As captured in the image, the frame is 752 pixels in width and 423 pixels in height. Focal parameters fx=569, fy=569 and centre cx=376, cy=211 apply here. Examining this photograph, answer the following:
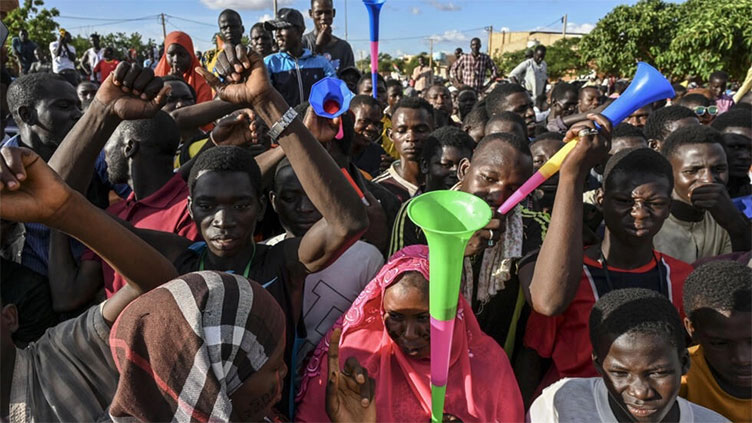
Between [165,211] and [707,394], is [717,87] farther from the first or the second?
[165,211]

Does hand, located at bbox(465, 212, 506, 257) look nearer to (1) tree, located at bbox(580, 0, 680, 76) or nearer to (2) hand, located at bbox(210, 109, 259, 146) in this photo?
(2) hand, located at bbox(210, 109, 259, 146)

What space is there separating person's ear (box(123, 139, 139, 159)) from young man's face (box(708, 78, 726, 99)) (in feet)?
30.7

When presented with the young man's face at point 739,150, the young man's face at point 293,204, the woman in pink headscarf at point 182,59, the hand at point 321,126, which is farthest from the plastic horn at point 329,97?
the woman in pink headscarf at point 182,59

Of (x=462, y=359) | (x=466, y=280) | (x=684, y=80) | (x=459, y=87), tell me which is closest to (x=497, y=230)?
(x=466, y=280)

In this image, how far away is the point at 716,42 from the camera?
11.9m

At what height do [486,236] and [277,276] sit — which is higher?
[486,236]

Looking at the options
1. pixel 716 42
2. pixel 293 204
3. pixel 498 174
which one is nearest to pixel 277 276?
pixel 293 204

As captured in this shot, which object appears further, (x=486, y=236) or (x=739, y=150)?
(x=739, y=150)

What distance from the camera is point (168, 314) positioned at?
1.43 meters

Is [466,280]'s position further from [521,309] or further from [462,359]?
[462,359]

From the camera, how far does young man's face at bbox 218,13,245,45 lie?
7.33 meters

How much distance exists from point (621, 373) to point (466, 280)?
78 cm

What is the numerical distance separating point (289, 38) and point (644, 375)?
511 cm

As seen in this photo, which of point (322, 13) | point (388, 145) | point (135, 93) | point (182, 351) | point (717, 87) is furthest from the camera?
point (717, 87)
